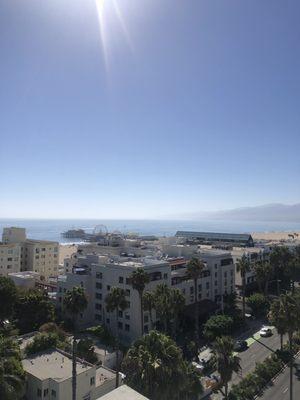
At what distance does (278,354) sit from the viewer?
61.8 m

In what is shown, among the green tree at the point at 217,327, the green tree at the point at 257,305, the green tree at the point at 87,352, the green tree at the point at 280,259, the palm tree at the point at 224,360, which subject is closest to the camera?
the palm tree at the point at 224,360

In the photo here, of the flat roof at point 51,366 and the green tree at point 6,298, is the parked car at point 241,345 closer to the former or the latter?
the flat roof at point 51,366

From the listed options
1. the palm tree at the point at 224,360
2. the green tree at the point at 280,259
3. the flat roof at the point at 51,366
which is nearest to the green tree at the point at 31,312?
the flat roof at the point at 51,366

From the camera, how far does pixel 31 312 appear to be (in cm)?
6725

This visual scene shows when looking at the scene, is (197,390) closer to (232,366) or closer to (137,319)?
(232,366)

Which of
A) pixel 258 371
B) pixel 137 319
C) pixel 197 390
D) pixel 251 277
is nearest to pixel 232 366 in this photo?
pixel 197 390

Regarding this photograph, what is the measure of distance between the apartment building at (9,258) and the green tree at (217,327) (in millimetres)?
67211

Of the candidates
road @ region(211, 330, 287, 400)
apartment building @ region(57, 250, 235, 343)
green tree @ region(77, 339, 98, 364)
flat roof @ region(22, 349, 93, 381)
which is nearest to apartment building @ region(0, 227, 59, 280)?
apartment building @ region(57, 250, 235, 343)

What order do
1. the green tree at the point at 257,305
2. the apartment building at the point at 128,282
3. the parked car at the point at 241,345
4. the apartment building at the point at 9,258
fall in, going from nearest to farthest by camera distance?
the parked car at the point at 241,345 → the apartment building at the point at 128,282 → the green tree at the point at 257,305 → the apartment building at the point at 9,258

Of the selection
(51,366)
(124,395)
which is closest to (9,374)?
(124,395)

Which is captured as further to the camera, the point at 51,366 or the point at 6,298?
the point at 6,298

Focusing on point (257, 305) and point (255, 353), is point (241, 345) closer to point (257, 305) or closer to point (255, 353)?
point (255, 353)

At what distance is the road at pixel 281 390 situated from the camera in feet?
163

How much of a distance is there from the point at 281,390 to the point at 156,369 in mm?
31459
